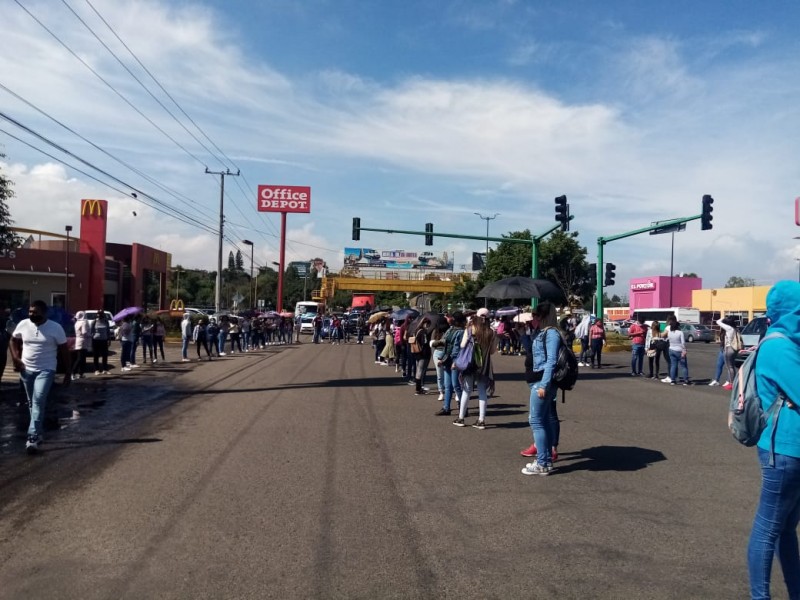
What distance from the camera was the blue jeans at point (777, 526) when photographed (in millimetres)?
3654

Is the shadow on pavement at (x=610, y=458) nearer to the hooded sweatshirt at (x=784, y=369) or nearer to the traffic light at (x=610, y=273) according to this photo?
the hooded sweatshirt at (x=784, y=369)

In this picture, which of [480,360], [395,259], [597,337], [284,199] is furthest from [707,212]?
[395,259]

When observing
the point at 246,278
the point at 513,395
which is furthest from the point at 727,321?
the point at 246,278

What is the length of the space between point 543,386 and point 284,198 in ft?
212

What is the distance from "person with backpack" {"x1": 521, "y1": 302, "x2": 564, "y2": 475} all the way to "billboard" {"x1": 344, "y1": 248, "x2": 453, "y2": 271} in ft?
354

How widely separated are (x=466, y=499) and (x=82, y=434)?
6.10m

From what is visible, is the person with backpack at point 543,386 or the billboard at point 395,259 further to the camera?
the billboard at point 395,259

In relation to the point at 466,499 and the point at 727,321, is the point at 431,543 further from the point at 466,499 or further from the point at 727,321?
the point at 727,321

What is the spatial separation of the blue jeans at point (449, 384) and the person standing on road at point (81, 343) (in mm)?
9842

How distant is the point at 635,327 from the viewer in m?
19.5

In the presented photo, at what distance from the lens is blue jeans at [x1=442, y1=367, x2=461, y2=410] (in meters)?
11.7

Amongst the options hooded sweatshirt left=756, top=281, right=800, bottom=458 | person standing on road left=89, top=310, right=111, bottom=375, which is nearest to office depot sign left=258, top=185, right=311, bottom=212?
person standing on road left=89, top=310, right=111, bottom=375

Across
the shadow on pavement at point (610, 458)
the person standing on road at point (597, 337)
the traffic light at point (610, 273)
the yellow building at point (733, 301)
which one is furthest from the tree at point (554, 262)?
the shadow on pavement at point (610, 458)

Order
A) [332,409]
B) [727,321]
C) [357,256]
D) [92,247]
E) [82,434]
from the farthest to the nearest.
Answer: [357,256], [92,247], [727,321], [332,409], [82,434]
